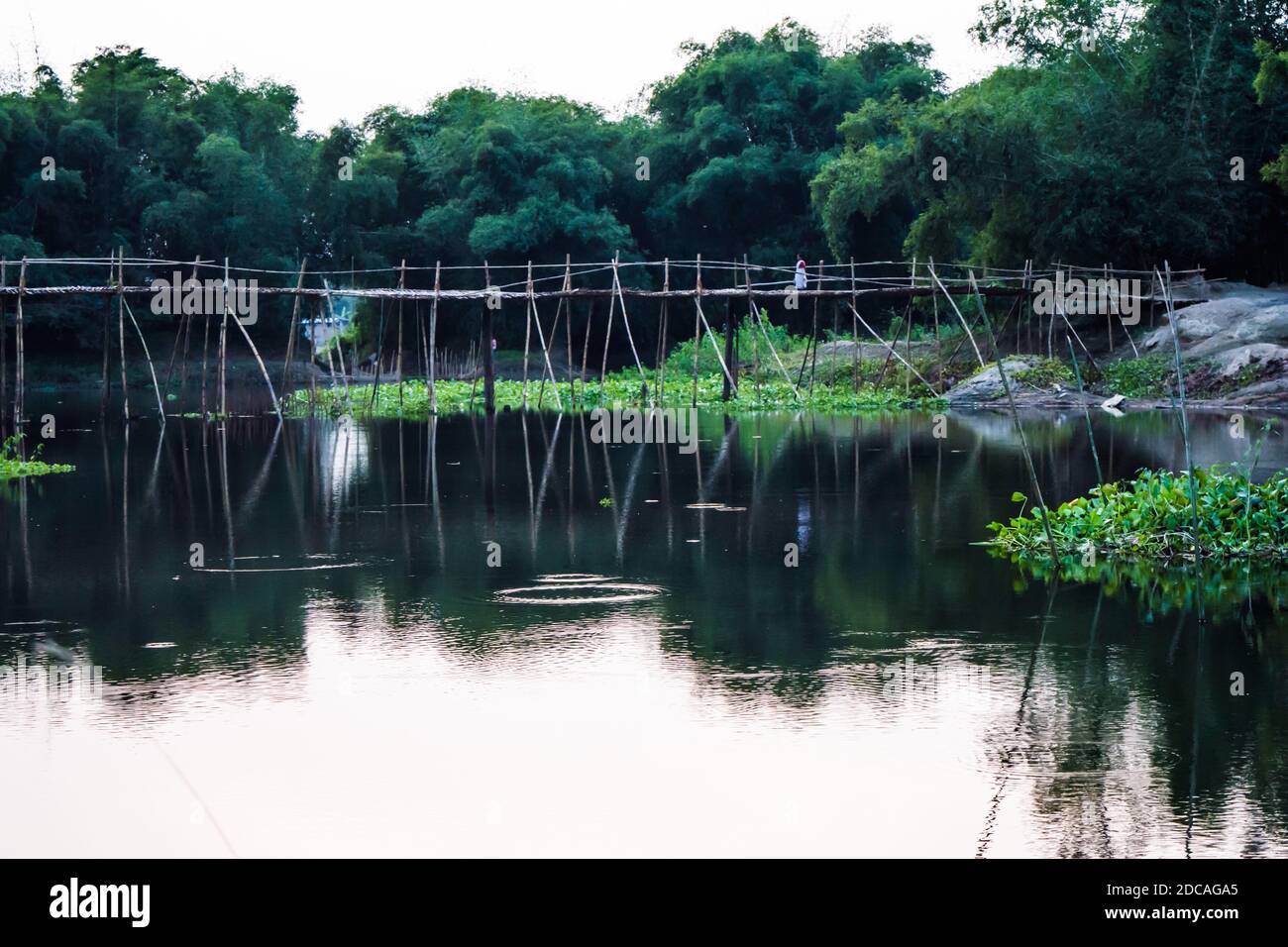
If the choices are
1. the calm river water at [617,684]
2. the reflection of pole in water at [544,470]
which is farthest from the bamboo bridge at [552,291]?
the calm river water at [617,684]

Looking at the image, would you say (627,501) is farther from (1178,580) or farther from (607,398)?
(607,398)

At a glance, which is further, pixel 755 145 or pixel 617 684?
pixel 755 145

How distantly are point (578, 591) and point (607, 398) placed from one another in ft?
74.4

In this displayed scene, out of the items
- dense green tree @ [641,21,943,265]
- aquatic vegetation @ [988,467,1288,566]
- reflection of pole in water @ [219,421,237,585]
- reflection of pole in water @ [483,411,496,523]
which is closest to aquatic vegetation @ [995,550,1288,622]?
aquatic vegetation @ [988,467,1288,566]

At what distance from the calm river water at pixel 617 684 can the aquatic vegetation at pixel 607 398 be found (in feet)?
48.8

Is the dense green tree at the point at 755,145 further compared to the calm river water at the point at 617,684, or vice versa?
the dense green tree at the point at 755,145

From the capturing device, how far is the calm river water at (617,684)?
20.5ft

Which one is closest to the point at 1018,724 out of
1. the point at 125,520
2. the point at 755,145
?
the point at 125,520

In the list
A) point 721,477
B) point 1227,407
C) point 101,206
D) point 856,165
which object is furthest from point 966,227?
point 101,206

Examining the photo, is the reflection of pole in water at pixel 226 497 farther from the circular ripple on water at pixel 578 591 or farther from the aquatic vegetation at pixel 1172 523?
the aquatic vegetation at pixel 1172 523

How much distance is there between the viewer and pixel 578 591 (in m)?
11.3

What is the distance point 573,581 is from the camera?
459 inches

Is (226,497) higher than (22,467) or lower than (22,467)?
lower
